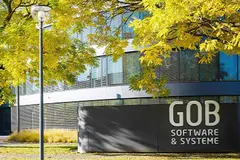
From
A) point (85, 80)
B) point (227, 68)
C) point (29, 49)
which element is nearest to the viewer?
point (29, 49)

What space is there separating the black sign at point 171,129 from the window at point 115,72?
12354 mm

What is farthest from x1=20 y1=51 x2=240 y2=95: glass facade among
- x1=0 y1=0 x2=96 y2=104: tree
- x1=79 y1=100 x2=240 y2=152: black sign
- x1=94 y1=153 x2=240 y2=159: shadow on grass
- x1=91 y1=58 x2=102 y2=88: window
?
x1=94 y1=153 x2=240 y2=159: shadow on grass

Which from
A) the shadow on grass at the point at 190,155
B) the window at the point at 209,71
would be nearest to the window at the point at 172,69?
the window at the point at 209,71

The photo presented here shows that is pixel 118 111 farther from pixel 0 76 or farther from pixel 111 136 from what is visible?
pixel 0 76

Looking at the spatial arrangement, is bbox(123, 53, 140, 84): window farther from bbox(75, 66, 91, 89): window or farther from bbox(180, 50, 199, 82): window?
bbox(75, 66, 91, 89): window

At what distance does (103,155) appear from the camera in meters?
19.9

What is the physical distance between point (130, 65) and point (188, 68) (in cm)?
402

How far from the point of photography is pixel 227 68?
30438mm

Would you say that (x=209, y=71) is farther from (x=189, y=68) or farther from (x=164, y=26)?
(x=164, y=26)

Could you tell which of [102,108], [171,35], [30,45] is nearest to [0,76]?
[30,45]

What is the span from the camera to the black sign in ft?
66.6

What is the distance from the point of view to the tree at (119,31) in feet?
40.4

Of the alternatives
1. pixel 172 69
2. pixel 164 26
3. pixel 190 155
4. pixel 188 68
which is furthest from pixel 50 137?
pixel 164 26

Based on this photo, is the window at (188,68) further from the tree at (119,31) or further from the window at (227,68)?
the tree at (119,31)
